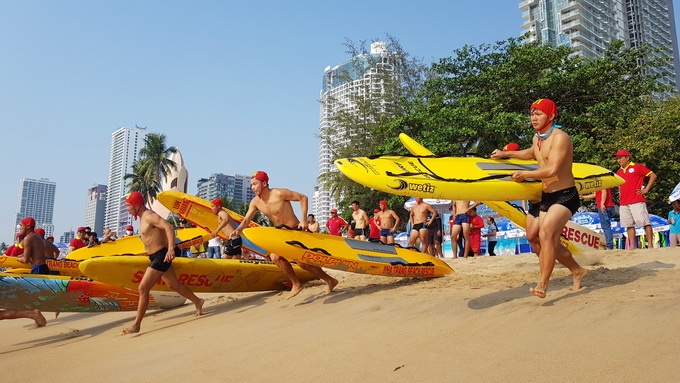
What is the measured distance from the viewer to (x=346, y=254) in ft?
19.6

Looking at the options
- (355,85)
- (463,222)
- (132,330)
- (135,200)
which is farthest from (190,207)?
(355,85)

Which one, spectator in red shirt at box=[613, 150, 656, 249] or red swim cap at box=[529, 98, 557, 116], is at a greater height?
red swim cap at box=[529, 98, 557, 116]

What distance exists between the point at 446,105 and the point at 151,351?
61.5 feet

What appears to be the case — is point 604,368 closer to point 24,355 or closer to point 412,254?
point 412,254

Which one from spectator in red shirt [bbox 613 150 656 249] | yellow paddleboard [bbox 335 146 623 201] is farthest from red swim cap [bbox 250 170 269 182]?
spectator in red shirt [bbox 613 150 656 249]

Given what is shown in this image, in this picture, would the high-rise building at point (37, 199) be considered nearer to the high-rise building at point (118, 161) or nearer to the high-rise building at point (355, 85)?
the high-rise building at point (118, 161)

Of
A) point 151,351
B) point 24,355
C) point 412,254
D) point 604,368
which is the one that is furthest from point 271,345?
point 412,254

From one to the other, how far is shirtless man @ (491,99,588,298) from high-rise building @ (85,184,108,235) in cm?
15312

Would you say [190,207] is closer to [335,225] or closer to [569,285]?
[335,225]

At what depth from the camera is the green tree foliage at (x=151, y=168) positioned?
41656 mm

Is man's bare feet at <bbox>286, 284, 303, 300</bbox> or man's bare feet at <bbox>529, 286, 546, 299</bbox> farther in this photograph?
man's bare feet at <bbox>286, 284, 303, 300</bbox>

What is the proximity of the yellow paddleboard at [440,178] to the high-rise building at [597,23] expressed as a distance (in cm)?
7756

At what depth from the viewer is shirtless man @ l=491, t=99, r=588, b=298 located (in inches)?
152

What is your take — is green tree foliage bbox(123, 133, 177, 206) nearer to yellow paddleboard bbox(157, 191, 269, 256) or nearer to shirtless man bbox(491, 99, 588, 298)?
yellow paddleboard bbox(157, 191, 269, 256)
